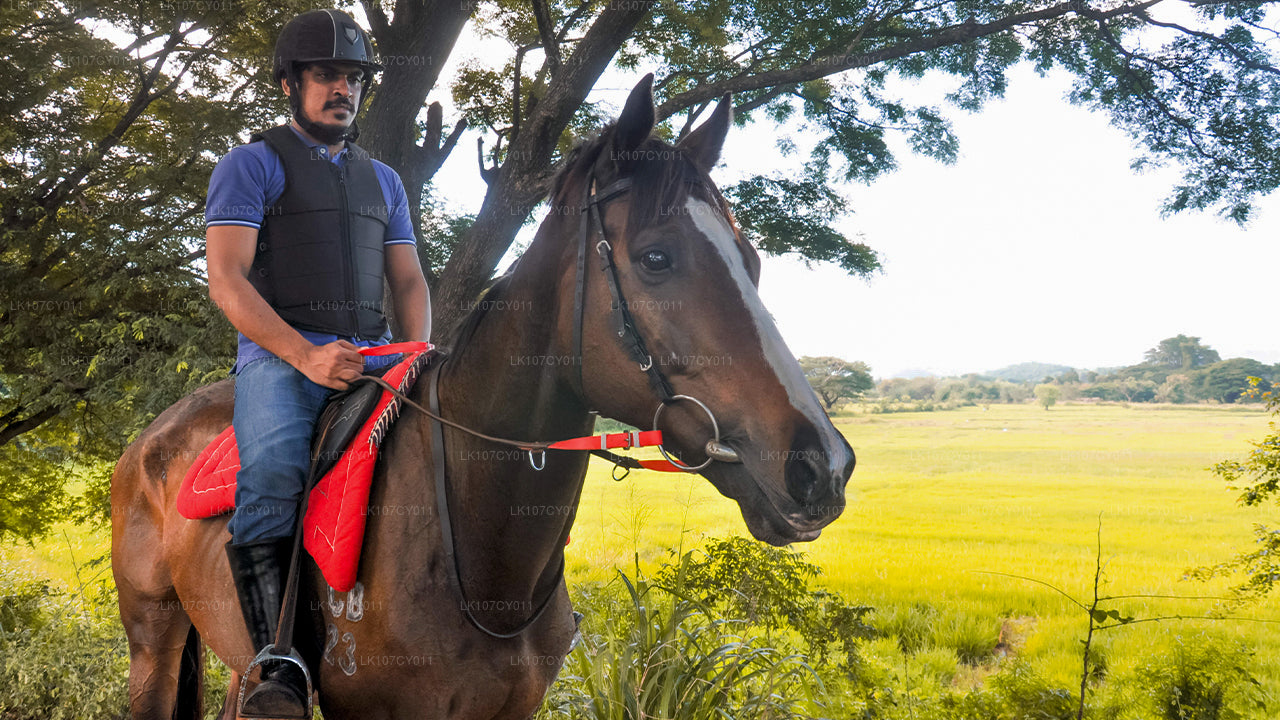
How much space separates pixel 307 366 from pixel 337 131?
100 centimetres

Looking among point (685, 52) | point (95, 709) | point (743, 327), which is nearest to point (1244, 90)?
point (685, 52)

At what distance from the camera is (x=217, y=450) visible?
2.59 m

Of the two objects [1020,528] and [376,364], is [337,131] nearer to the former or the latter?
[376,364]

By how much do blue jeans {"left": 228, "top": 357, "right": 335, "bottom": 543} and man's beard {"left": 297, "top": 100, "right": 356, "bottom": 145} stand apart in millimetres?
878

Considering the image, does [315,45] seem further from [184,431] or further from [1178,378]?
[1178,378]

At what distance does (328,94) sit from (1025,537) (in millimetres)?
14052

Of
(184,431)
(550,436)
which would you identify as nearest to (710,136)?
(550,436)

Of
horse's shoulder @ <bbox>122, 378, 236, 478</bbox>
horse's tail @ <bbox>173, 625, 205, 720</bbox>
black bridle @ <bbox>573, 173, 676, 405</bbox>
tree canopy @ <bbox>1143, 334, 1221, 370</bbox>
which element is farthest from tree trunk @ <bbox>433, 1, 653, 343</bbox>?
tree canopy @ <bbox>1143, 334, 1221, 370</bbox>

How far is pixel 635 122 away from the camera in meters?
1.73

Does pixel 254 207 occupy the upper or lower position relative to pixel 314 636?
upper

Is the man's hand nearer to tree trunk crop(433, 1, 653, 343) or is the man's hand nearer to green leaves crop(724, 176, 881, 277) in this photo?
tree trunk crop(433, 1, 653, 343)

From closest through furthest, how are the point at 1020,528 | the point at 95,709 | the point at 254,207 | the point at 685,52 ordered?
1. the point at 254,207
2. the point at 95,709
3. the point at 685,52
4. the point at 1020,528

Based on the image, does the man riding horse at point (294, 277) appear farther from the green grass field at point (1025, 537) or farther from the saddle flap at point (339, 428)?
the green grass field at point (1025, 537)

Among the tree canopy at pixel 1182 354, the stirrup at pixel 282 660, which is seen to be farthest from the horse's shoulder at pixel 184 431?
the tree canopy at pixel 1182 354
